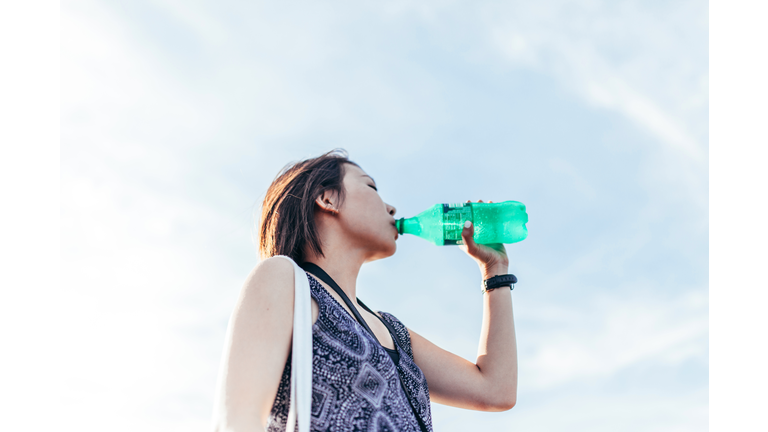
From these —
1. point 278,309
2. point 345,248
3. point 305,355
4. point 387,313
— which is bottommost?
point 305,355

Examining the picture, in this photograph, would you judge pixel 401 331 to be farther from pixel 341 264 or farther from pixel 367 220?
pixel 367 220

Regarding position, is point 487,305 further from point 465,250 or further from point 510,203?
point 510,203

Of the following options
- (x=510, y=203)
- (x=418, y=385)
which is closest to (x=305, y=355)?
(x=418, y=385)

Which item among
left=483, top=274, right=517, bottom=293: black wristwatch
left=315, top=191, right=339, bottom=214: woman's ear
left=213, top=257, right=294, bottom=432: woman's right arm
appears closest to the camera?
Result: left=213, top=257, right=294, bottom=432: woman's right arm

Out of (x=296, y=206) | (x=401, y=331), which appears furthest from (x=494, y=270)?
(x=296, y=206)

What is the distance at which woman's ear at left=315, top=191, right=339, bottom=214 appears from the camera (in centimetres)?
274

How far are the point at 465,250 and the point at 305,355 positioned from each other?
4.96 feet

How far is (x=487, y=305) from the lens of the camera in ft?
10.00

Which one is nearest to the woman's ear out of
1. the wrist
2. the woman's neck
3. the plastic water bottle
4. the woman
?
the woman

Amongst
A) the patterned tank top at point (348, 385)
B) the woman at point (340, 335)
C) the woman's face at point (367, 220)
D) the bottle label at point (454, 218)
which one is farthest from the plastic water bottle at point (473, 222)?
the patterned tank top at point (348, 385)

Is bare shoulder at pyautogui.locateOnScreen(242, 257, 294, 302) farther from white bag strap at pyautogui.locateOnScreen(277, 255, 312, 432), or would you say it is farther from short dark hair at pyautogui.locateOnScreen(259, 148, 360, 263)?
short dark hair at pyautogui.locateOnScreen(259, 148, 360, 263)

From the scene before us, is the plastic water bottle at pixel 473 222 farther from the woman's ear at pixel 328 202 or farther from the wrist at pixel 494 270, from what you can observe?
the woman's ear at pixel 328 202

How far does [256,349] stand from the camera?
183cm

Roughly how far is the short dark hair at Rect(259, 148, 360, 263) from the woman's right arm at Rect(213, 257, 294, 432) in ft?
1.91
